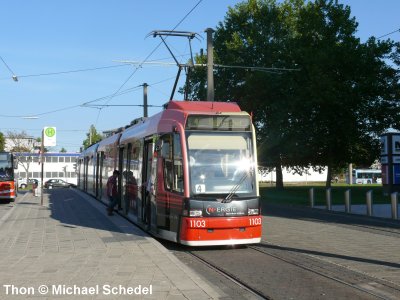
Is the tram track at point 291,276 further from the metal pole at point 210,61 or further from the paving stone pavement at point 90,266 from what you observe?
the metal pole at point 210,61

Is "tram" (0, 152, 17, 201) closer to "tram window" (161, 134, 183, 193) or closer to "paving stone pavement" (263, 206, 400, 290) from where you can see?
"paving stone pavement" (263, 206, 400, 290)

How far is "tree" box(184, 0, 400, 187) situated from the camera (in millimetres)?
37188

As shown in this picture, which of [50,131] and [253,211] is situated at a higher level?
[50,131]

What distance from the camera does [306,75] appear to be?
126ft

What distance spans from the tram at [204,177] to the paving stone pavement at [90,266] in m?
0.81

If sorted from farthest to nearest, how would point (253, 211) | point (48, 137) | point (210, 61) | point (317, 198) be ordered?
1. point (317, 198)
2. point (48, 137)
3. point (210, 61)
4. point (253, 211)

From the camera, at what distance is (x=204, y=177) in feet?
39.0

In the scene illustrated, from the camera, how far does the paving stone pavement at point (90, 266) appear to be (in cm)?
721

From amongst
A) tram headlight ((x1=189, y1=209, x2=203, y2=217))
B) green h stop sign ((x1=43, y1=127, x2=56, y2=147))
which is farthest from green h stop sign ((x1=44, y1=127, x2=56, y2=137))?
tram headlight ((x1=189, y1=209, x2=203, y2=217))

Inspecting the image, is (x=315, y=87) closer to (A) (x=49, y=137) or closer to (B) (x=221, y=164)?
(A) (x=49, y=137)

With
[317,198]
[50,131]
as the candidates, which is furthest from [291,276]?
[317,198]

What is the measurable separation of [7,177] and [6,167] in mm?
567

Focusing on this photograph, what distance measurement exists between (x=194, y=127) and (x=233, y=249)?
2805 millimetres

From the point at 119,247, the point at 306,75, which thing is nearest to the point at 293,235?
the point at 119,247
